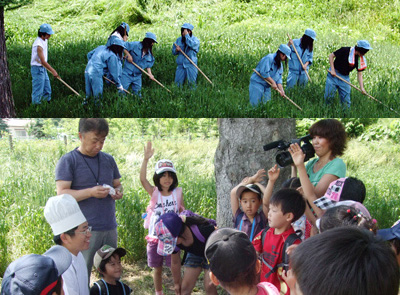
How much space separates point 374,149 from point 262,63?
169cm

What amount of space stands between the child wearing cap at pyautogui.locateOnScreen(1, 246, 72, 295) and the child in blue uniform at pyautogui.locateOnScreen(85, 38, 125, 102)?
396 centimetres

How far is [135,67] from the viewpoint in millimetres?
6387

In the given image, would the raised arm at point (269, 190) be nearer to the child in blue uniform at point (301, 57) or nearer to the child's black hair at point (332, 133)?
the child's black hair at point (332, 133)

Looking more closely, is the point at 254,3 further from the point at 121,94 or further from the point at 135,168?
the point at 135,168

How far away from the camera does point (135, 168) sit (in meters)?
5.19

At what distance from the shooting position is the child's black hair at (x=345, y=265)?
1229 millimetres

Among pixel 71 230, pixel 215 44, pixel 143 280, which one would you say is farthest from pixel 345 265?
pixel 215 44

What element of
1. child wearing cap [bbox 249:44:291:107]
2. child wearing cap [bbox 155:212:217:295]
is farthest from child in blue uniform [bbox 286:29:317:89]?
child wearing cap [bbox 155:212:217:295]

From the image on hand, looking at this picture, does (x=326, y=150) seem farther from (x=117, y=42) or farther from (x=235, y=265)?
(x=117, y=42)

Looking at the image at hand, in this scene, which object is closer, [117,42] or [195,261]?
[195,261]

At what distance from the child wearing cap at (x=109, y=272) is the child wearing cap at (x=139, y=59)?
319 cm

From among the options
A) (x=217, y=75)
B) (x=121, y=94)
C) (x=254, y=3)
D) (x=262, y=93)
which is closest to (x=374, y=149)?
(x=262, y=93)

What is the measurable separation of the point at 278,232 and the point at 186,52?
4125 millimetres

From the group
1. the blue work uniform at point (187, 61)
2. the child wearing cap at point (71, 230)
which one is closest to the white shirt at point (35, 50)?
the blue work uniform at point (187, 61)
